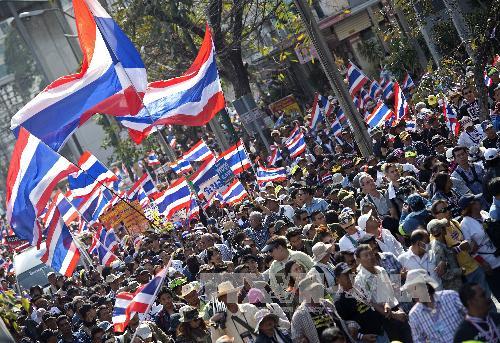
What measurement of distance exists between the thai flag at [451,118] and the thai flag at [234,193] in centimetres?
432

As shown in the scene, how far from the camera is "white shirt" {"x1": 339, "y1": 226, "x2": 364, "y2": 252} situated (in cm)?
957

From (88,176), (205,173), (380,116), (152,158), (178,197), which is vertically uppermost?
(88,176)

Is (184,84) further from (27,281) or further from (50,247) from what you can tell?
(27,281)

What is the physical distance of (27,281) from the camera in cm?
2511

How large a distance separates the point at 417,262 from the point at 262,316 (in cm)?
162

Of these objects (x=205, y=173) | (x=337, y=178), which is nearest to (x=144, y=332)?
(x=337, y=178)

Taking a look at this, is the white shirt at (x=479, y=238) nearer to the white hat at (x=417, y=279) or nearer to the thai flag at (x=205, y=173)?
the white hat at (x=417, y=279)

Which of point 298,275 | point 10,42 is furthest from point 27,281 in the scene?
point 10,42

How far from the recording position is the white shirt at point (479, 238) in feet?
28.6

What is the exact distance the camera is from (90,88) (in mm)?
13562

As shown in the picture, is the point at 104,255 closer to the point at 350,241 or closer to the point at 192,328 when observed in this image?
the point at 350,241

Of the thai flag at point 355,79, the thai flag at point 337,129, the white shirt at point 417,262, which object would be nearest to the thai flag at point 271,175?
the thai flag at point 337,129

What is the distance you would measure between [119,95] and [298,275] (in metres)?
5.98

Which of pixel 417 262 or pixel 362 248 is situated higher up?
pixel 362 248
